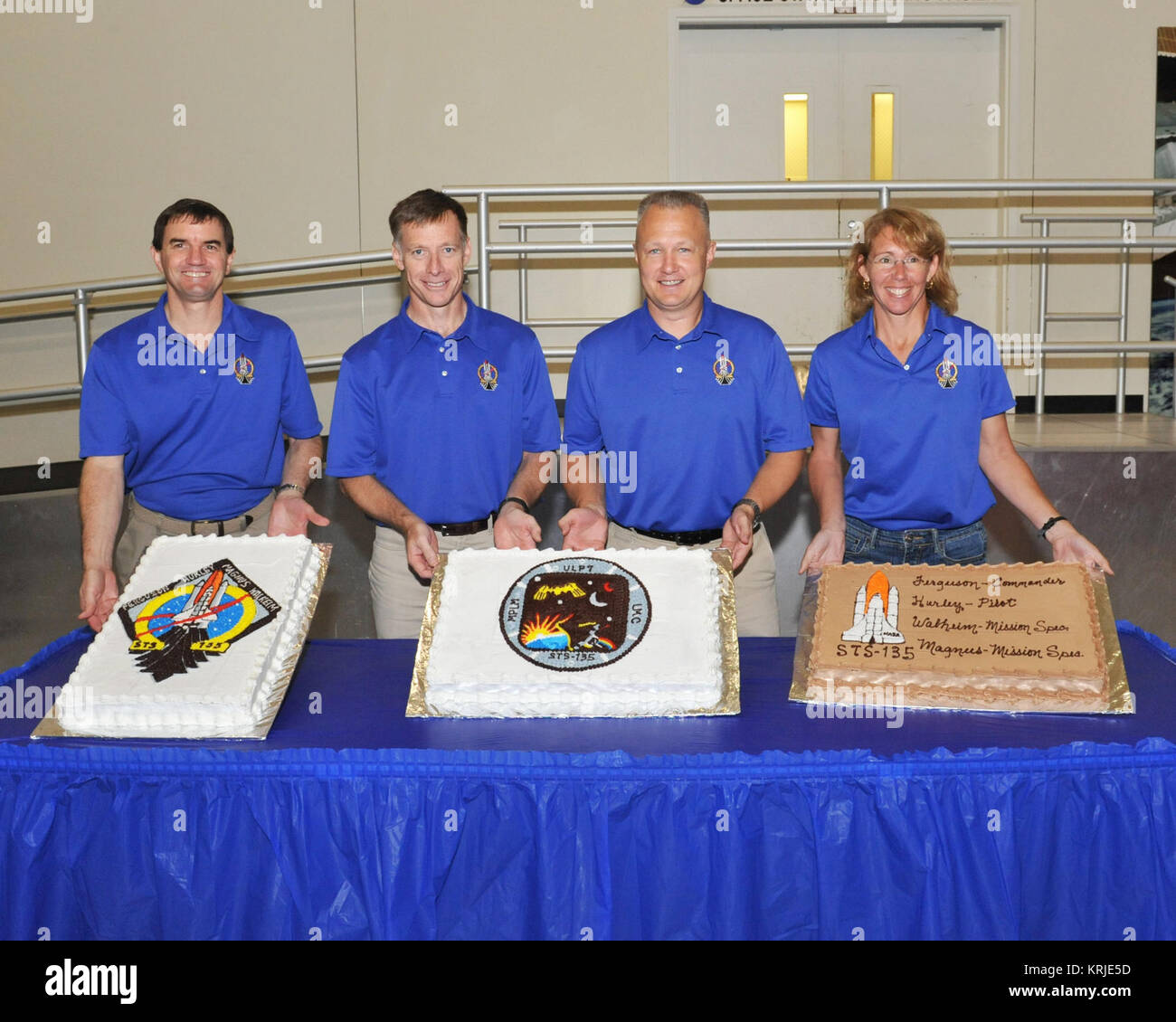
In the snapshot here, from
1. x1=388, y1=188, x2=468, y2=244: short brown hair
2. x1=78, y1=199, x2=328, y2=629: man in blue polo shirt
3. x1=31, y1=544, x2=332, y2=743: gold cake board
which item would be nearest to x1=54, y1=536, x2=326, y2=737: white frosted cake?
x1=31, y1=544, x2=332, y2=743: gold cake board

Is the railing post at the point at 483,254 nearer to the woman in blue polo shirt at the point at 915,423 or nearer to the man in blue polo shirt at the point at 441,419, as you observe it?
the man in blue polo shirt at the point at 441,419

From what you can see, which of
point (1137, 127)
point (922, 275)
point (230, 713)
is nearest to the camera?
point (230, 713)

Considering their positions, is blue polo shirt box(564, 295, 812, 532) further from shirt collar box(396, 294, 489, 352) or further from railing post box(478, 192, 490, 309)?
railing post box(478, 192, 490, 309)

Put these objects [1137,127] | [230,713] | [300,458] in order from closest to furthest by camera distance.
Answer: [230,713] < [300,458] < [1137,127]

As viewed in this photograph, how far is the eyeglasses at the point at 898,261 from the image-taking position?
2395 mm

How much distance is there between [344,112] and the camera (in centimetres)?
618

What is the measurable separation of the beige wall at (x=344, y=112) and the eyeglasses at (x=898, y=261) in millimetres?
3978

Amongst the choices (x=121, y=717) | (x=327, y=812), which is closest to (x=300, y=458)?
(x=121, y=717)

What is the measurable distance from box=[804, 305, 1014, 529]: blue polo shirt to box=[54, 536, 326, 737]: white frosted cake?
1256mm

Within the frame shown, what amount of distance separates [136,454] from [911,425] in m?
1.86

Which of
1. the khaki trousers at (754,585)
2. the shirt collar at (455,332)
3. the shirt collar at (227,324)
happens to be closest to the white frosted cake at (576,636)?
the khaki trousers at (754,585)

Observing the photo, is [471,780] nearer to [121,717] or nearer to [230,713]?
[230,713]

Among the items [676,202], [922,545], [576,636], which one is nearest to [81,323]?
[676,202]

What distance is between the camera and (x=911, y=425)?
247 cm
